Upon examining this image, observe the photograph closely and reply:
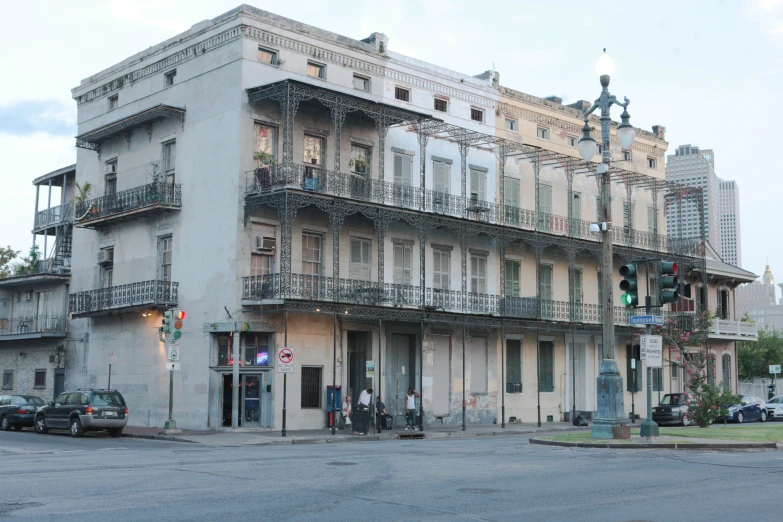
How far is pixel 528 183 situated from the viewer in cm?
4094

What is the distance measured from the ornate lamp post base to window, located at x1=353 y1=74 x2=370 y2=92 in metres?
17.6

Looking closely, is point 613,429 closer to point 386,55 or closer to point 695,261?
point 386,55

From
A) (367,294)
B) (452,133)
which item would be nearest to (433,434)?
(367,294)

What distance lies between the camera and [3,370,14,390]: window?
42406mm

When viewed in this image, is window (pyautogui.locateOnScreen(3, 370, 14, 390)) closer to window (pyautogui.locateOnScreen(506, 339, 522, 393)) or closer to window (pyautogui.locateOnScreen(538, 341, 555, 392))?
window (pyautogui.locateOnScreen(506, 339, 522, 393))

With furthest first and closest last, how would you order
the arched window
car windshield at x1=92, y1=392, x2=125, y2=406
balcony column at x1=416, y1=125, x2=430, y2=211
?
the arched window, balcony column at x1=416, y1=125, x2=430, y2=211, car windshield at x1=92, y1=392, x2=125, y2=406

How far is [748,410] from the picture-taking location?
42.0 meters

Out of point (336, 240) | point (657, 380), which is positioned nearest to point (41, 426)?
point (336, 240)

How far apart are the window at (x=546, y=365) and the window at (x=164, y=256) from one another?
53.4ft

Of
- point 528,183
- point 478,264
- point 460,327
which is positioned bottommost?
point 460,327

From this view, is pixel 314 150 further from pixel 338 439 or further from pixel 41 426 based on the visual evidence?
pixel 41 426

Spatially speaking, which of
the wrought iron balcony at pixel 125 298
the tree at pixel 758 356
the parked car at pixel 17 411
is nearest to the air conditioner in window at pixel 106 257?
the wrought iron balcony at pixel 125 298

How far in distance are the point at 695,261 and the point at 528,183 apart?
33.6 feet

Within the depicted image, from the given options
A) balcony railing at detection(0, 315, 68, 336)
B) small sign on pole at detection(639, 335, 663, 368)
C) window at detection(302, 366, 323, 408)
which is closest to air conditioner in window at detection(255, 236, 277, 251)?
window at detection(302, 366, 323, 408)
